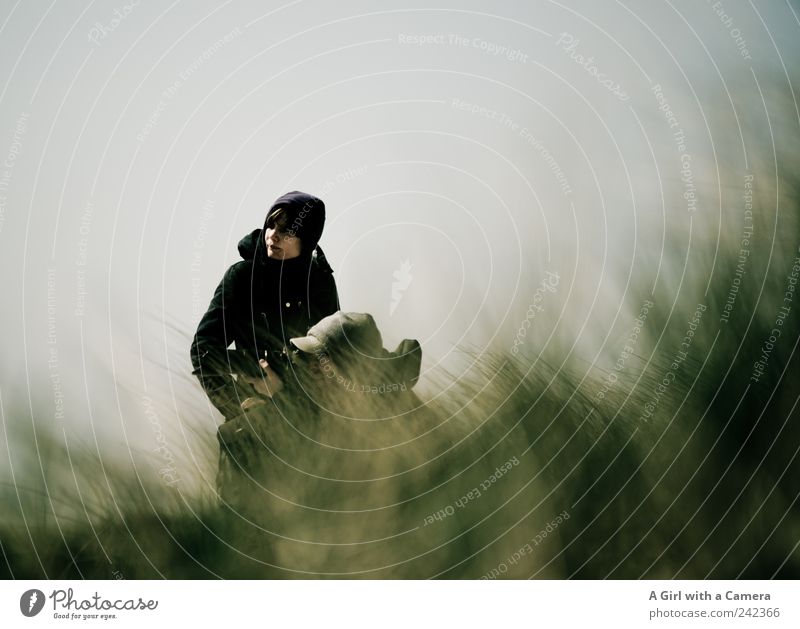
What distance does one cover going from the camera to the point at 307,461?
1.23 meters

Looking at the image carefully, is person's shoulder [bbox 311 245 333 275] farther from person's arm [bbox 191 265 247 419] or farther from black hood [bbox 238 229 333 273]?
person's arm [bbox 191 265 247 419]

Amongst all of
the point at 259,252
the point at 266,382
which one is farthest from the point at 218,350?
the point at 259,252

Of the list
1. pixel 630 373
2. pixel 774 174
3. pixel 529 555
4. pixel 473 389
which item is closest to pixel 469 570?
pixel 529 555

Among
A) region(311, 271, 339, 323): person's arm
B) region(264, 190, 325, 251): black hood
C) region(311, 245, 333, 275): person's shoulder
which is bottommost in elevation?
region(311, 271, 339, 323): person's arm

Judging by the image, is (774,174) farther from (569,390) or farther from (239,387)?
(239,387)

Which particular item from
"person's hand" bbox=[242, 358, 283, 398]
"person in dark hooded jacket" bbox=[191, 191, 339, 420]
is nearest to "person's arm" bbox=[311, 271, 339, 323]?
"person in dark hooded jacket" bbox=[191, 191, 339, 420]

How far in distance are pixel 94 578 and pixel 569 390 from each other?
0.89 meters

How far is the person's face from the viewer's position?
4.77ft

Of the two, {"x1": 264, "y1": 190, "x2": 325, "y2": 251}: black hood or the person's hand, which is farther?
{"x1": 264, "y1": 190, "x2": 325, "y2": 251}: black hood

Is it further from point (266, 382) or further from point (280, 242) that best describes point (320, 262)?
point (266, 382)

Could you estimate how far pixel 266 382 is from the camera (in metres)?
1.34

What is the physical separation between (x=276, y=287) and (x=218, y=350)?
0.58 feet

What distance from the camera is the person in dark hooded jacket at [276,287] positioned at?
1.39m

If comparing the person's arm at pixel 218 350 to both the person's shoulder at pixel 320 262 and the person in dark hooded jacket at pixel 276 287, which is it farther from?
the person's shoulder at pixel 320 262
